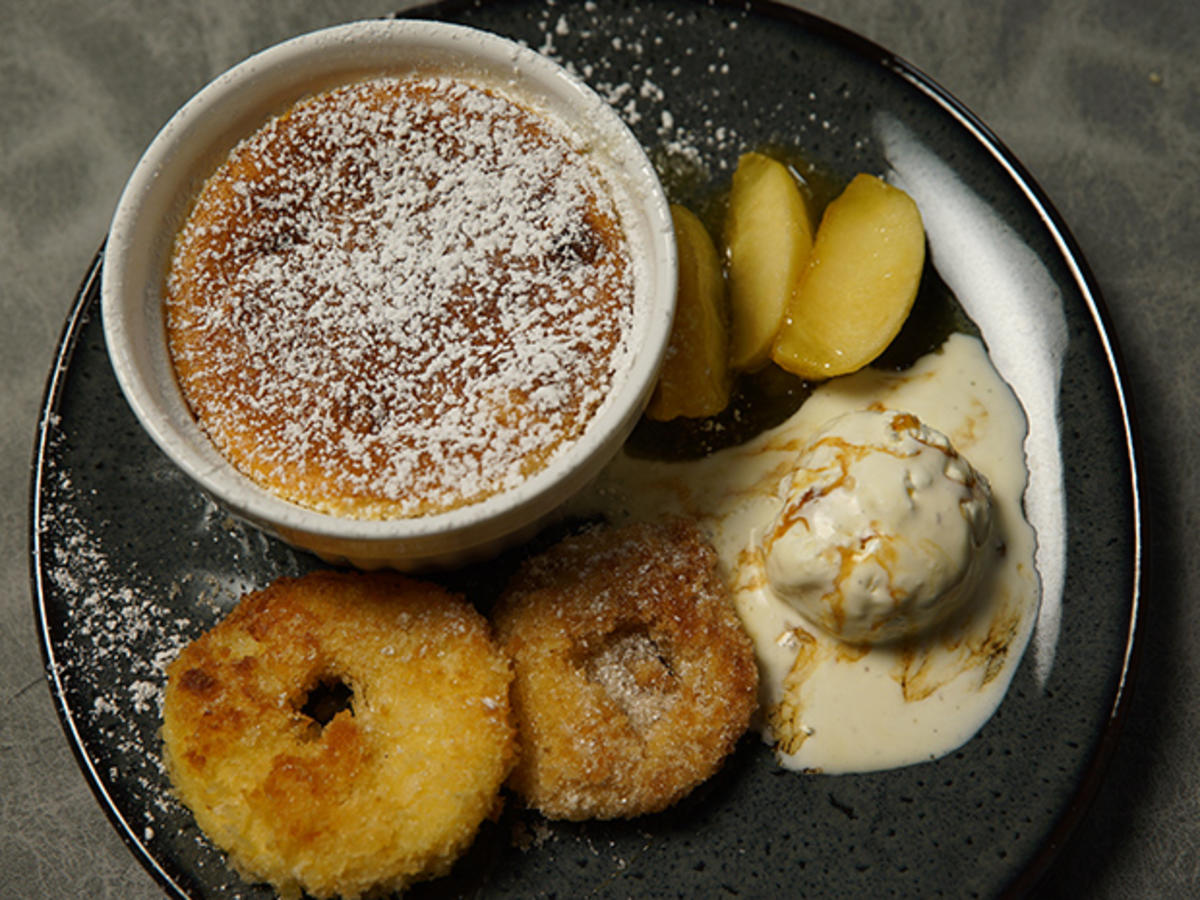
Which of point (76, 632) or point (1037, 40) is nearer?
point (76, 632)

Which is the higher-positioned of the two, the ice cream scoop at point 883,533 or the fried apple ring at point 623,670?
the ice cream scoop at point 883,533

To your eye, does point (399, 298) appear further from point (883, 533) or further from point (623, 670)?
point (883, 533)

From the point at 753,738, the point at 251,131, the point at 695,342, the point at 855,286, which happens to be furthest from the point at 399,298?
the point at 753,738

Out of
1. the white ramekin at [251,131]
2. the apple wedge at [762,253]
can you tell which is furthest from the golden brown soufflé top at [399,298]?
the apple wedge at [762,253]

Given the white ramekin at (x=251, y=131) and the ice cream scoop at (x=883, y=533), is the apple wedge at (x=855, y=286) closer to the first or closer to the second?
the ice cream scoop at (x=883, y=533)

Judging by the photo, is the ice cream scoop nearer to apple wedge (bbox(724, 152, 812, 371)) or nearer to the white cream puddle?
the white cream puddle

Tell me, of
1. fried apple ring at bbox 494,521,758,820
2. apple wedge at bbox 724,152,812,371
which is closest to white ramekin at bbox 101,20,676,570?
fried apple ring at bbox 494,521,758,820

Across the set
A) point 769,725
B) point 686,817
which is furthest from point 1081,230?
point 686,817

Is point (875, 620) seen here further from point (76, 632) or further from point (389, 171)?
point (76, 632)
